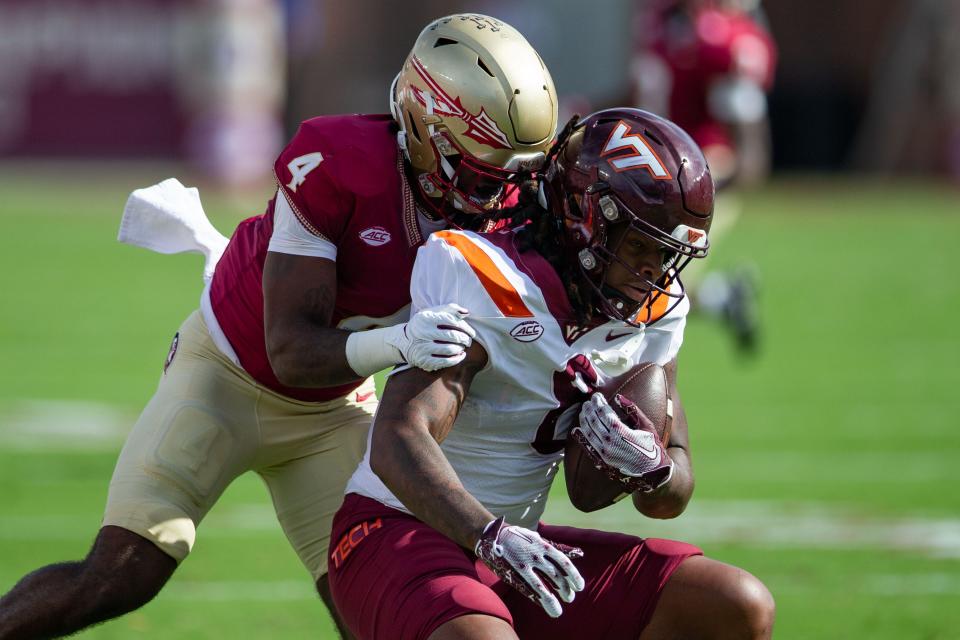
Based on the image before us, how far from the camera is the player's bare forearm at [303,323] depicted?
3.67 meters

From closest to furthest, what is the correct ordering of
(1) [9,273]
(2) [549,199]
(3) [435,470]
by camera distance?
(3) [435,470] < (2) [549,199] < (1) [9,273]

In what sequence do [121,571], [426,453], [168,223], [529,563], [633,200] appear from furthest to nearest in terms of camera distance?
[168,223]
[121,571]
[633,200]
[426,453]
[529,563]

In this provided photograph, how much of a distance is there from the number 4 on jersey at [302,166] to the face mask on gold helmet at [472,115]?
0.23 meters

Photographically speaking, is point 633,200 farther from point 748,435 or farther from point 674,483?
point 748,435

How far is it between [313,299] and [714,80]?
23.9 feet

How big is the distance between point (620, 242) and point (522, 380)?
0.37 metres

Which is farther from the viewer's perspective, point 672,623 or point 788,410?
point 788,410

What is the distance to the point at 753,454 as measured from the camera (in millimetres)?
8031

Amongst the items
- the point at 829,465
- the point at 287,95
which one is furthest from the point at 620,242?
the point at 287,95

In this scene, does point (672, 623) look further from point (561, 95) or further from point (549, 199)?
point (561, 95)

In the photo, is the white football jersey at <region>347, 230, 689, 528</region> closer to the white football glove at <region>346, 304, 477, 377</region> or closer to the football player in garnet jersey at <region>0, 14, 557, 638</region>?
the white football glove at <region>346, 304, 477, 377</region>

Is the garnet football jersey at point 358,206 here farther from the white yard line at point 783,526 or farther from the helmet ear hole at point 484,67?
the white yard line at point 783,526

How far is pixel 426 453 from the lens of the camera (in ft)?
9.86

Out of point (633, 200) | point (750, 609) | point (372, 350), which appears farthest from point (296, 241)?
point (750, 609)
